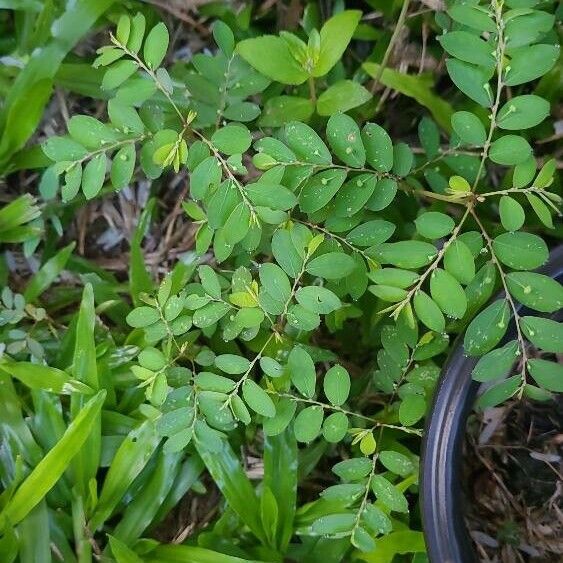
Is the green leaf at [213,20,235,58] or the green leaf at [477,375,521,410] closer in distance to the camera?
the green leaf at [477,375,521,410]

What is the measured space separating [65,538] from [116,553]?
132 millimetres

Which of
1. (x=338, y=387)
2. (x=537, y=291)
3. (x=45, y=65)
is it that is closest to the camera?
(x=537, y=291)

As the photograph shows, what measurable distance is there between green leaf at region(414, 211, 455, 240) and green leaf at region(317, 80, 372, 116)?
260 mm

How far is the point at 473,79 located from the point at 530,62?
0.22 feet

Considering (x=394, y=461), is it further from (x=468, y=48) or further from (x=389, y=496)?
(x=468, y=48)

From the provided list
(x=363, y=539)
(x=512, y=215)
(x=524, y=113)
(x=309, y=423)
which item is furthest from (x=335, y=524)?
(x=524, y=113)

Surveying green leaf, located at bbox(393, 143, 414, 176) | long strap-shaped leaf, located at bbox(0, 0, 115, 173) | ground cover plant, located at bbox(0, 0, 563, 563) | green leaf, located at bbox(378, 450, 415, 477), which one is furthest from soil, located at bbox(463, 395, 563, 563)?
long strap-shaped leaf, located at bbox(0, 0, 115, 173)

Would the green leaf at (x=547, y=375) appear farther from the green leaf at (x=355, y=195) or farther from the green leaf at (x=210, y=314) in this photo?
the green leaf at (x=210, y=314)

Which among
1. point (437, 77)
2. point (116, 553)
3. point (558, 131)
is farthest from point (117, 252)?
point (558, 131)

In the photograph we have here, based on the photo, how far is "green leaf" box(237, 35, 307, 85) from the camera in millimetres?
949

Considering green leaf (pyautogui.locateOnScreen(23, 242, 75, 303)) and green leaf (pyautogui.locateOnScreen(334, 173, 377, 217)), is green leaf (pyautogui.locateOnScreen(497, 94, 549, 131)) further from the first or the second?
green leaf (pyautogui.locateOnScreen(23, 242, 75, 303))

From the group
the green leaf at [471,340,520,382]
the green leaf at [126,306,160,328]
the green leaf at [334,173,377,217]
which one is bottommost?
the green leaf at [126,306,160,328]

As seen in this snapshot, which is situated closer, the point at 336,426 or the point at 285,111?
the point at 336,426

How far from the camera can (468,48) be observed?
0.84 m
